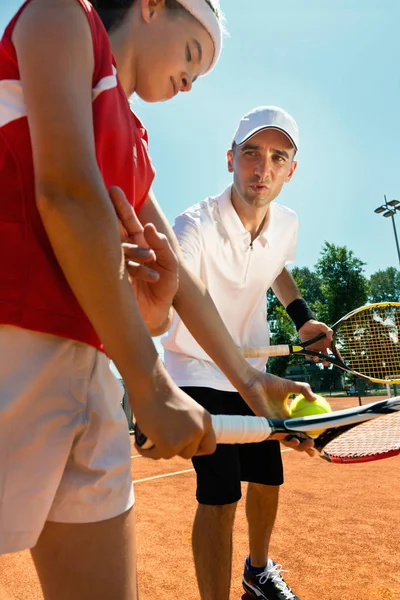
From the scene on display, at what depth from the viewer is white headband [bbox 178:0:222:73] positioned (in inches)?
60.1

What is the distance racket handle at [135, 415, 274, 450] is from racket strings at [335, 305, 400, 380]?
2.40 metres

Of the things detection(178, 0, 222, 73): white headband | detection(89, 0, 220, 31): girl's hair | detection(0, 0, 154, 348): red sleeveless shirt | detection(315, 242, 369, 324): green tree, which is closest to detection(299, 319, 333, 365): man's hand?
detection(178, 0, 222, 73): white headband

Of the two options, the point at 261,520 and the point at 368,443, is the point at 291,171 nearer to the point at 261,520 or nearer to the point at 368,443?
the point at 368,443

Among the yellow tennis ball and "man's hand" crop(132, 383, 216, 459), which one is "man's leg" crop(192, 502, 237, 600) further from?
"man's hand" crop(132, 383, 216, 459)

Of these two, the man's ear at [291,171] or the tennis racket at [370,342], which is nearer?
the man's ear at [291,171]

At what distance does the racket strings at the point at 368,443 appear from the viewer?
2541 millimetres

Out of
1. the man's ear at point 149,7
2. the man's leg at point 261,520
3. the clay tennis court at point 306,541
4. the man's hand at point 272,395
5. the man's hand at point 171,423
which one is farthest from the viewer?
the clay tennis court at point 306,541

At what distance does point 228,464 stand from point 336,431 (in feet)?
2.50

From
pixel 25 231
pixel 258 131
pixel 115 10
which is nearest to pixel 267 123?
pixel 258 131

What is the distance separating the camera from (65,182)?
1.09m

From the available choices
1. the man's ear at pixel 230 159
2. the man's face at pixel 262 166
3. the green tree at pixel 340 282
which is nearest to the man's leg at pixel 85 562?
the man's face at pixel 262 166

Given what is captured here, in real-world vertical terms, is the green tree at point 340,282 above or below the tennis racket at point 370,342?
above

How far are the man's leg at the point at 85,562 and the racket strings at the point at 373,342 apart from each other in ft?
→ 10.2

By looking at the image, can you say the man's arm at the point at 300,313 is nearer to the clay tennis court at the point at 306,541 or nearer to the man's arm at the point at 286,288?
the man's arm at the point at 286,288
